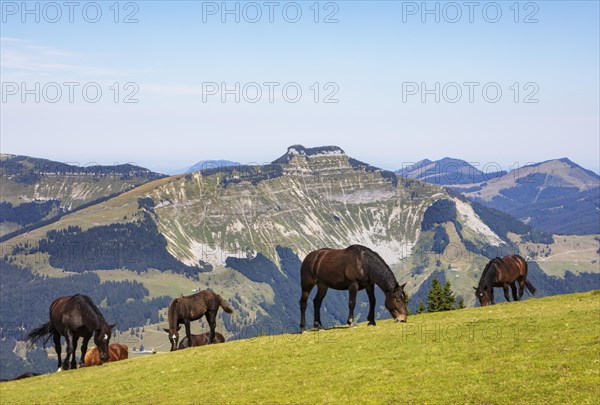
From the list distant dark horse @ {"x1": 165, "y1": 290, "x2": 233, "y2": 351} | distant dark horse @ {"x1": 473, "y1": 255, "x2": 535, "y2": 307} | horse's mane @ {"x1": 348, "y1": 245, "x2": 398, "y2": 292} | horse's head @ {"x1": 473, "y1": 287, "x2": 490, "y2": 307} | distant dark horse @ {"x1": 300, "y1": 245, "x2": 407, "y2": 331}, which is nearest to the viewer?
horse's mane @ {"x1": 348, "y1": 245, "x2": 398, "y2": 292}

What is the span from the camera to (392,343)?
3284 centimetres

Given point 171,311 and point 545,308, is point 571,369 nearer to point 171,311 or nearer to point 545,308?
point 545,308

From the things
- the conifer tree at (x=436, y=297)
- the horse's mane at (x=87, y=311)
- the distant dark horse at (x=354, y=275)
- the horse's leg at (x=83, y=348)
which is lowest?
the conifer tree at (x=436, y=297)

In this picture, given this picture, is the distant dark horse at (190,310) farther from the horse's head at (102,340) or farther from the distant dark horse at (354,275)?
the distant dark horse at (354,275)

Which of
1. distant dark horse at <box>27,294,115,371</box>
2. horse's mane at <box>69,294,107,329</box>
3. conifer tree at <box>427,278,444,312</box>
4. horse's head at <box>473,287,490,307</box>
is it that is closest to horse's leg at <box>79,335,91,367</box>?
distant dark horse at <box>27,294,115,371</box>

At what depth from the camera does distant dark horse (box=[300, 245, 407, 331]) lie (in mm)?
37844

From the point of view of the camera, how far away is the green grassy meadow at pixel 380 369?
24219 millimetres

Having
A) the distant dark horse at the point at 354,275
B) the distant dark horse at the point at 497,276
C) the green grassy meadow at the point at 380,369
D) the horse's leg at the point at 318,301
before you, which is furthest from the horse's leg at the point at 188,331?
the distant dark horse at the point at 497,276

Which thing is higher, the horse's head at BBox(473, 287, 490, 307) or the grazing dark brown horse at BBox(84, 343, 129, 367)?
the horse's head at BBox(473, 287, 490, 307)

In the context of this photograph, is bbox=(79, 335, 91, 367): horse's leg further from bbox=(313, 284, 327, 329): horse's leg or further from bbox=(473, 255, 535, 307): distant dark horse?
bbox=(473, 255, 535, 307): distant dark horse

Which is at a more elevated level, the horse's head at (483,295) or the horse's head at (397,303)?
the horse's head at (397,303)

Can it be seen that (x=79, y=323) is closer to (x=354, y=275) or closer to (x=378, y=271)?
(x=354, y=275)

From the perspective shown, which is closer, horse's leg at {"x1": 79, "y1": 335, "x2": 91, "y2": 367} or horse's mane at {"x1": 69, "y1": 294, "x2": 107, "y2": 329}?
horse's mane at {"x1": 69, "y1": 294, "x2": 107, "y2": 329}

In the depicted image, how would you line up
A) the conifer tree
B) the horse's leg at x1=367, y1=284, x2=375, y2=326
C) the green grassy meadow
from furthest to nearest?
the conifer tree
the horse's leg at x1=367, y1=284, x2=375, y2=326
the green grassy meadow
